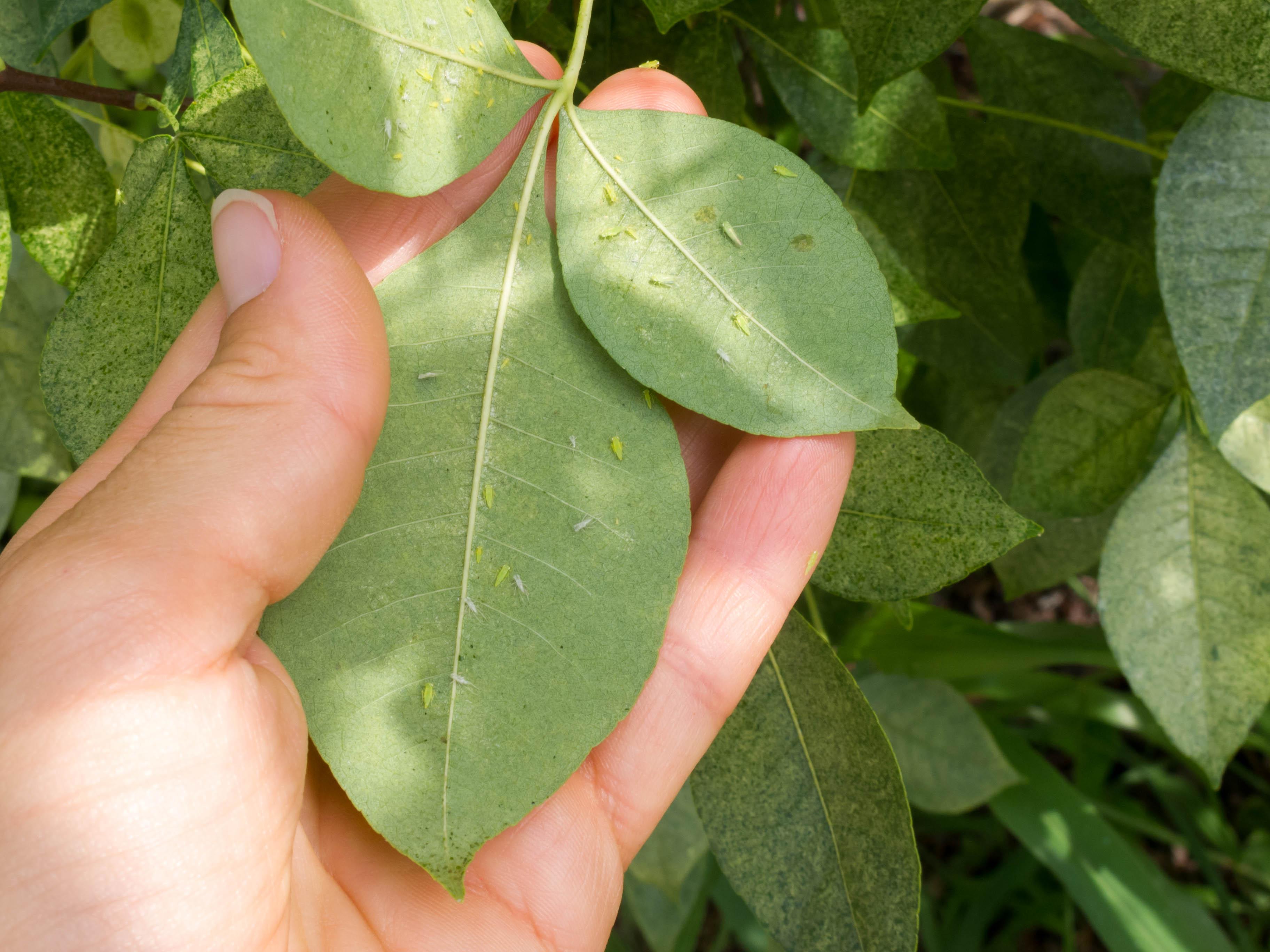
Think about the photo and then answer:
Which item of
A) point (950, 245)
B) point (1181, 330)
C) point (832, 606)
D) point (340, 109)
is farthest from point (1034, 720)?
point (340, 109)

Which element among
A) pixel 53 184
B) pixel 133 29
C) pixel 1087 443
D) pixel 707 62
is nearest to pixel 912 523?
pixel 1087 443

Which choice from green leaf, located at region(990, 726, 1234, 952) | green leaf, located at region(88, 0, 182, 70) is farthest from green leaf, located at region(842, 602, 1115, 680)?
green leaf, located at region(88, 0, 182, 70)

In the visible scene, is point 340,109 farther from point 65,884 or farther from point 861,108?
point 65,884

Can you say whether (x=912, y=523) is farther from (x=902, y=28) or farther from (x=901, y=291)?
(x=902, y=28)

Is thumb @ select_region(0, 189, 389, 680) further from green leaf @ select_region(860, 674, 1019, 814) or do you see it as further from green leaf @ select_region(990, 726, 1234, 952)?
green leaf @ select_region(990, 726, 1234, 952)

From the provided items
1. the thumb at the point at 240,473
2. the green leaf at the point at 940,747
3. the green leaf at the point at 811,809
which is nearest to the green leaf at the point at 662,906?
the green leaf at the point at 940,747

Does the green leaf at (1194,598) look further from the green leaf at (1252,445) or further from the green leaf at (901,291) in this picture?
the green leaf at (901,291)
